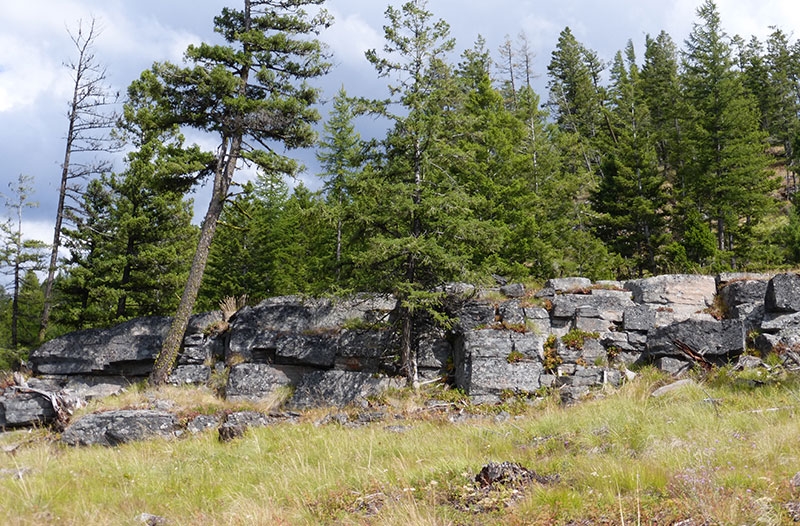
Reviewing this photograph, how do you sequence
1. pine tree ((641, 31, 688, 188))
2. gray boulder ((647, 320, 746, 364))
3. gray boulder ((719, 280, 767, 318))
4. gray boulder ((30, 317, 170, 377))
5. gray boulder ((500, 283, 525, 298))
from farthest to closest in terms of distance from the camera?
pine tree ((641, 31, 688, 188)) < gray boulder ((30, 317, 170, 377)) < gray boulder ((500, 283, 525, 298)) < gray boulder ((719, 280, 767, 318)) < gray boulder ((647, 320, 746, 364))

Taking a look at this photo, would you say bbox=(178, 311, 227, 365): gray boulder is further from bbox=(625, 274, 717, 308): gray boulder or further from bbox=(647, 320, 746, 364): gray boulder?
bbox=(625, 274, 717, 308): gray boulder

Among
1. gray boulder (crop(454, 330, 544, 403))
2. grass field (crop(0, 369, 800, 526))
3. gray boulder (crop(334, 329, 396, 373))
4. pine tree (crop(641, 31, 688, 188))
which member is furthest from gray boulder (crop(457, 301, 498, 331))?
pine tree (crop(641, 31, 688, 188))

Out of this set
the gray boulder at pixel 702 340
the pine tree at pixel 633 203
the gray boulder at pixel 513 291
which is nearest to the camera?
the gray boulder at pixel 702 340

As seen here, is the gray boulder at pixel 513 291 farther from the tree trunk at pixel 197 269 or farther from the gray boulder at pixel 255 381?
the tree trunk at pixel 197 269

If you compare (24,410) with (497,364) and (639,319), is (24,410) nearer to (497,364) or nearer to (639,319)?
(497,364)

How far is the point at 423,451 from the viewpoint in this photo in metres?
7.23

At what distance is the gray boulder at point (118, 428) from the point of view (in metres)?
11.9

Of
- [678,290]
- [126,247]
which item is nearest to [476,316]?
[678,290]

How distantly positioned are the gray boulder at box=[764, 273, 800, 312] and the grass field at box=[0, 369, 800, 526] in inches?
155

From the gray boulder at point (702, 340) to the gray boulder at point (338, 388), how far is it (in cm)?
706

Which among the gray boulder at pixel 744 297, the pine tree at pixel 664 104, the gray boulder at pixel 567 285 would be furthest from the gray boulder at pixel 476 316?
the pine tree at pixel 664 104

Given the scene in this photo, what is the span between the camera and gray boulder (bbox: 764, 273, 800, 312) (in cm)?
1295

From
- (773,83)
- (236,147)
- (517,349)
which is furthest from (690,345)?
(773,83)

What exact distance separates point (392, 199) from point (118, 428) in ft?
29.6
